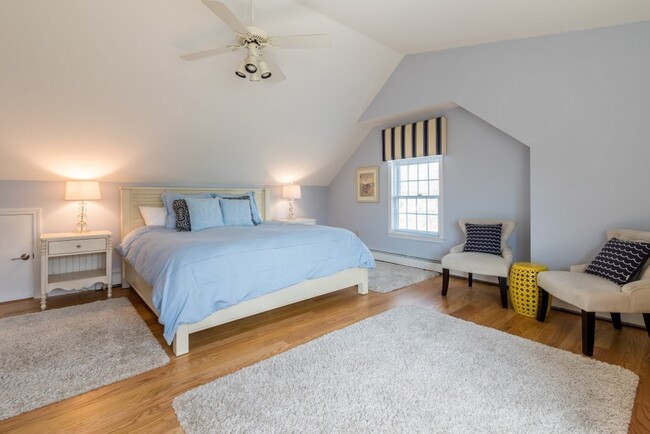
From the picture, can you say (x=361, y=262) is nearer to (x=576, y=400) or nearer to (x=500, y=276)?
(x=500, y=276)

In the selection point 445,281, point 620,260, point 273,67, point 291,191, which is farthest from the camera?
point 291,191

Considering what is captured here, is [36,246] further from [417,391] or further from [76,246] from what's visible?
[417,391]

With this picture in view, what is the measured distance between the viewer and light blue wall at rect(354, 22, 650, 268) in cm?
262

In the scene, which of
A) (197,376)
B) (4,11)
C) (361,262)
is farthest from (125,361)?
(4,11)

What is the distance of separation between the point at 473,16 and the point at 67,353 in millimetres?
4139

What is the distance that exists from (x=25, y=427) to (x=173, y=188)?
126 inches

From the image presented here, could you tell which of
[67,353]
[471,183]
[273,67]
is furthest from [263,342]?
[471,183]

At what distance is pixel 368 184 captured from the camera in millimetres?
5488

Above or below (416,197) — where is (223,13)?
above

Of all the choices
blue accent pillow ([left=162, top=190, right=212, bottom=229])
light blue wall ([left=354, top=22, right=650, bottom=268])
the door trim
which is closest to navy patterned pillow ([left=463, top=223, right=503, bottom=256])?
light blue wall ([left=354, top=22, right=650, bottom=268])

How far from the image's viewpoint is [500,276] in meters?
3.09

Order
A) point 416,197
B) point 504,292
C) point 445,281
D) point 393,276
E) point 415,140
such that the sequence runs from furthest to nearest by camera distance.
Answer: point 416,197 → point 415,140 → point 393,276 → point 445,281 → point 504,292

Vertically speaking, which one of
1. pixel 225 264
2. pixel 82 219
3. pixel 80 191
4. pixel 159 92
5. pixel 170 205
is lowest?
pixel 225 264

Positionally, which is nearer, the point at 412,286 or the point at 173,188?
the point at 412,286
